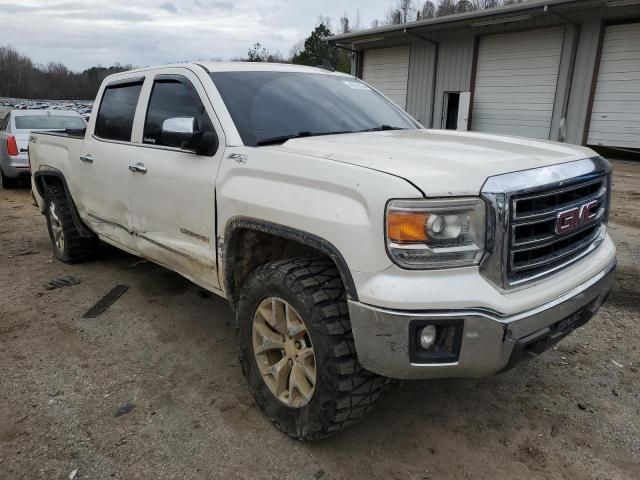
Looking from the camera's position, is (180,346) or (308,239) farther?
(180,346)

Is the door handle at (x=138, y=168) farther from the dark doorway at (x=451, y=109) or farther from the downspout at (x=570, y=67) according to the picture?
the dark doorway at (x=451, y=109)

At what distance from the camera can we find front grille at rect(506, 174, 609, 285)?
217 cm

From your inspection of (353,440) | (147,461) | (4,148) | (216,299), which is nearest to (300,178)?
(353,440)

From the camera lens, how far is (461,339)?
2.07 metres

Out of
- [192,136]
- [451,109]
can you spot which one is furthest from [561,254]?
[451,109]

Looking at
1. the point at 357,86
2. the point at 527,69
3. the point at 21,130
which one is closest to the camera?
the point at 357,86

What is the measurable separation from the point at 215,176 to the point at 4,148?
32.5 feet

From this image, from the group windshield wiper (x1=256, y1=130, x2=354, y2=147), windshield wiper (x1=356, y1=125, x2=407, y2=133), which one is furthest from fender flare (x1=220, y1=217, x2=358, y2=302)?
windshield wiper (x1=356, y1=125, x2=407, y2=133)

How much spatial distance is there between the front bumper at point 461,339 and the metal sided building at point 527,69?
1377 centimetres

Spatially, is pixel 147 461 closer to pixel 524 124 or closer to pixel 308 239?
pixel 308 239

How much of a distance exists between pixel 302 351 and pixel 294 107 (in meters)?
1.64

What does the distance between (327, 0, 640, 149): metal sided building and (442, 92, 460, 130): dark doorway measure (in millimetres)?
36

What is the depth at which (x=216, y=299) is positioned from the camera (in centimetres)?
462

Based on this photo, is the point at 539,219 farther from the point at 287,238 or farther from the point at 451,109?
the point at 451,109
